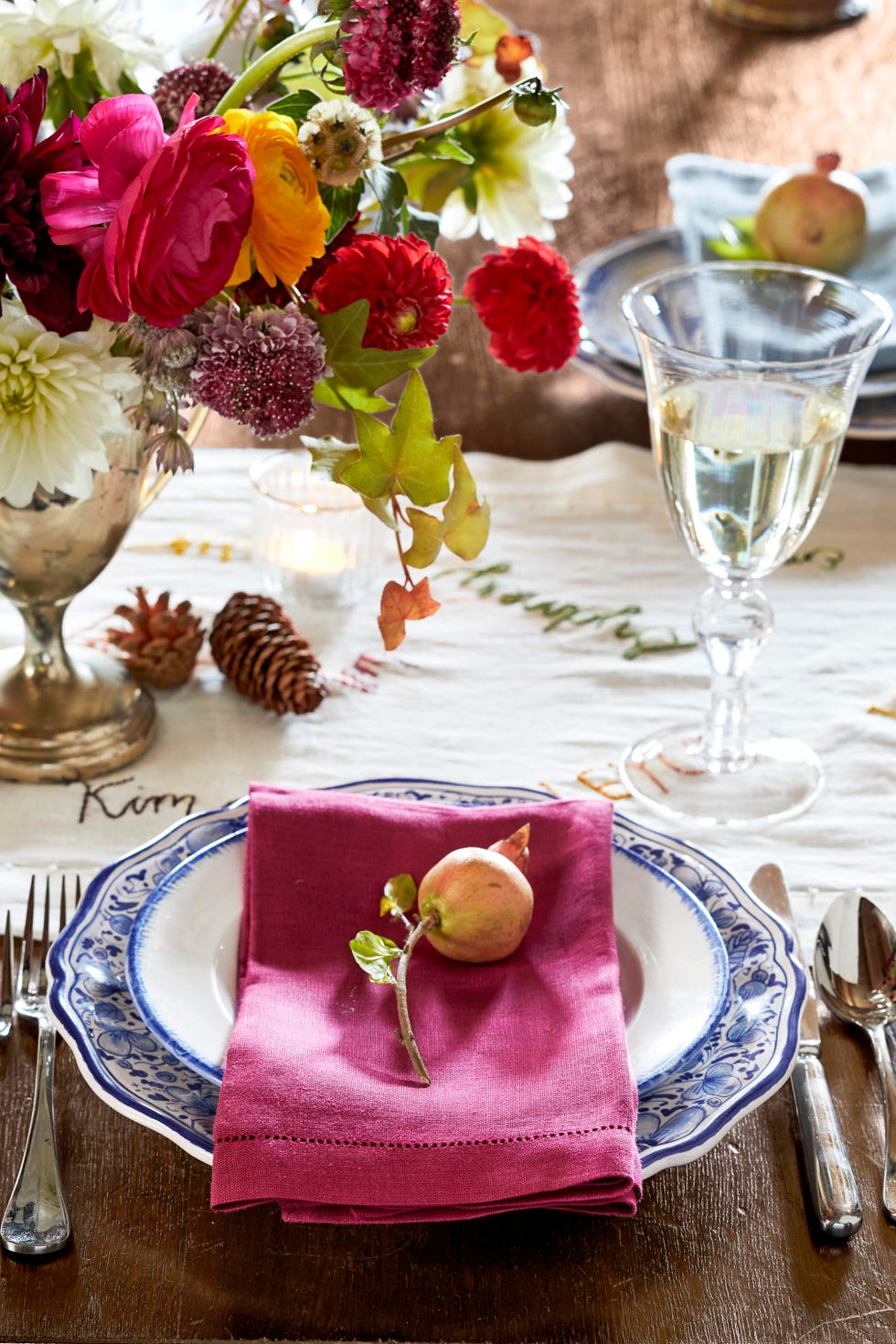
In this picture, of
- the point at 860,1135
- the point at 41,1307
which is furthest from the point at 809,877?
the point at 41,1307

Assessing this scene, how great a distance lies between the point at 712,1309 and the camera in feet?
1.62

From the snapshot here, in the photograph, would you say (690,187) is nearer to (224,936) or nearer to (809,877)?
(809,877)

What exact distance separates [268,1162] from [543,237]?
1.65 ft

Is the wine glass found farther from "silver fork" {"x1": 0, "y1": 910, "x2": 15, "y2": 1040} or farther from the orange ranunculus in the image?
"silver fork" {"x1": 0, "y1": 910, "x2": 15, "y2": 1040}

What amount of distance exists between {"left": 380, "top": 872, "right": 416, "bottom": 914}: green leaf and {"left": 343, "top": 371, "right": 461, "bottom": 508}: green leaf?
165mm

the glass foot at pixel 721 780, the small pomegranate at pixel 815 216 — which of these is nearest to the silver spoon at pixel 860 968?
the glass foot at pixel 721 780

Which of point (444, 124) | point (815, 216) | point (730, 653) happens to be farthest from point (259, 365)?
point (815, 216)

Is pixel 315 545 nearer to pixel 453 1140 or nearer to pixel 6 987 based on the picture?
pixel 6 987

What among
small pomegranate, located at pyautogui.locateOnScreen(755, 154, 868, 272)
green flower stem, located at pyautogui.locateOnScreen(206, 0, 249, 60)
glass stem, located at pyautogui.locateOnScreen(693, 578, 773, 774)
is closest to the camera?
green flower stem, located at pyautogui.locateOnScreen(206, 0, 249, 60)

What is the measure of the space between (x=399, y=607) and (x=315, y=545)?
0.36m

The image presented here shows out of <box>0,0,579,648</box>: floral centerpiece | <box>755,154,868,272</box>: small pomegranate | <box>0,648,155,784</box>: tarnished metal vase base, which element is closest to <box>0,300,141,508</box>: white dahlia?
<box>0,0,579,648</box>: floral centerpiece

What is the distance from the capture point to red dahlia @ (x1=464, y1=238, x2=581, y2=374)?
0.72m

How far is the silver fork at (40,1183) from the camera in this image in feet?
1.66

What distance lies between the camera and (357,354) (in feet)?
2.03
